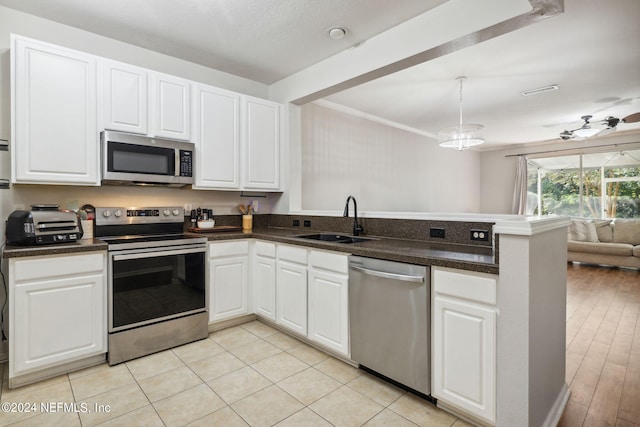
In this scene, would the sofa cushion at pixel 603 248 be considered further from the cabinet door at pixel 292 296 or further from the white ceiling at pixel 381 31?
the cabinet door at pixel 292 296

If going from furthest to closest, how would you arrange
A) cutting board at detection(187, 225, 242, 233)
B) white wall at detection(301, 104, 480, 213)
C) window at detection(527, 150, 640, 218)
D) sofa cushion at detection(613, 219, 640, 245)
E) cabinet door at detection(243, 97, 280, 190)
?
window at detection(527, 150, 640, 218), sofa cushion at detection(613, 219, 640, 245), white wall at detection(301, 104, 480, 213), cabinet door at detection(243, 97, 280, 190), cutting board at detection(187, 225, 242, 233)

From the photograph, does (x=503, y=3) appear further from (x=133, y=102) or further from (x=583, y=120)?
(x=583, y=120)

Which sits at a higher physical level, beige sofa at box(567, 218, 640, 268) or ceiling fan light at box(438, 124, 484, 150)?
ceiling fan light at box(438, 124, 484, 150)

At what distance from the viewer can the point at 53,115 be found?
91.0 inches

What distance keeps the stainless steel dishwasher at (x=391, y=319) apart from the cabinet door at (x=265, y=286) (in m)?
0.92

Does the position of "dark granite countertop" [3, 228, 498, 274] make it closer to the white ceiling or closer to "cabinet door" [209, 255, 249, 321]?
"cabinet door" [209, 255, 249, 321]

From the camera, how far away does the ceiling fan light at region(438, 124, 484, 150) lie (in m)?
4.37

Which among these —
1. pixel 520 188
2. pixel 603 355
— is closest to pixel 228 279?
pixel 603 355

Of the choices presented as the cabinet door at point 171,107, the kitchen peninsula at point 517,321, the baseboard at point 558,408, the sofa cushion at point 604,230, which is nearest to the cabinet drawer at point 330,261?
the kitchen peninsula at point 517,321

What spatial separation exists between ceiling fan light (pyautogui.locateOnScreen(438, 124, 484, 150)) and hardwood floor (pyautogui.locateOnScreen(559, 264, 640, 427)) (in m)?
2.28

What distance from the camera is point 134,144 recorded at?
2641 millimetres

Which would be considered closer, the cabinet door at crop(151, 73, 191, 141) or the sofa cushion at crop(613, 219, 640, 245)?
the cabinet door at crop(151, 73, 191, 141)

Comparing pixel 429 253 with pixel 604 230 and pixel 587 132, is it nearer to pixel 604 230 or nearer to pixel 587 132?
pixel 587 132

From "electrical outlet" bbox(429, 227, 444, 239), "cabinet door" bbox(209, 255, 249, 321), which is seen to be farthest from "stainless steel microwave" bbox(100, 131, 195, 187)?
"electrical outlet" bbox(429, 227, 444, 239)
